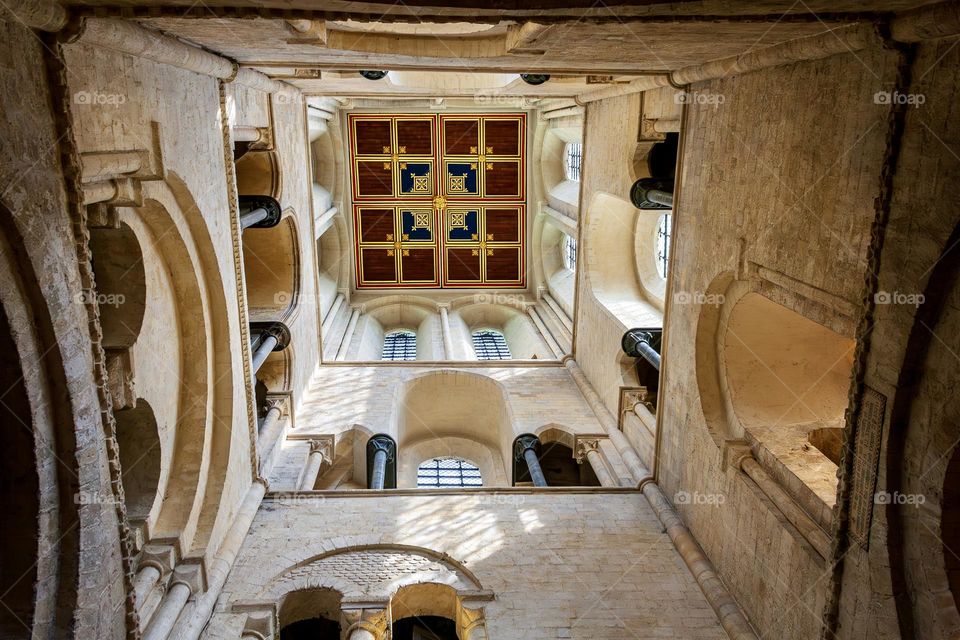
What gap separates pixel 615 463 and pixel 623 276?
3981 millimetres

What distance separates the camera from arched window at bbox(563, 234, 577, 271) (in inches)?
649

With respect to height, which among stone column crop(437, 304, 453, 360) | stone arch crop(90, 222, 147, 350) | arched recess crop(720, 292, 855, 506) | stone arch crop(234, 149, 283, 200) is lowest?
stone column crop(437, 304, 453, 360)

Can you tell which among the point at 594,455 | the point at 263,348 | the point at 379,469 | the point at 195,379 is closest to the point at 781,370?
the point at 594,455

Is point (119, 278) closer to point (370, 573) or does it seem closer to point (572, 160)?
point (370, 573)

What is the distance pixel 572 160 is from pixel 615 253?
509 cm

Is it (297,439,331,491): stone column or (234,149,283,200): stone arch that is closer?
(297,439,331,491): stone column

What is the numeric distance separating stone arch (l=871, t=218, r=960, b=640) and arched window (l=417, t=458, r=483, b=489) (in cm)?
818

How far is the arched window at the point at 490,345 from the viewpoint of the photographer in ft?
51.5

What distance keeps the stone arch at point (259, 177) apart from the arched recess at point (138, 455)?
196 inches

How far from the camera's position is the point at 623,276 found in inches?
472

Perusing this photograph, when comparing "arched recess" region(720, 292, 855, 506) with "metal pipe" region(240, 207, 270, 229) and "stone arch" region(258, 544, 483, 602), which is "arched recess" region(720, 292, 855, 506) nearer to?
"stone arch" region(258, 544, 483, 602)

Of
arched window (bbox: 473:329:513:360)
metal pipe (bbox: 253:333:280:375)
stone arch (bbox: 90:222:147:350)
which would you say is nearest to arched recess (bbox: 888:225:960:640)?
stone arch (bbox: 90:222:147:350)

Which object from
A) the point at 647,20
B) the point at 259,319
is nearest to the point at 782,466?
the point at 647,20

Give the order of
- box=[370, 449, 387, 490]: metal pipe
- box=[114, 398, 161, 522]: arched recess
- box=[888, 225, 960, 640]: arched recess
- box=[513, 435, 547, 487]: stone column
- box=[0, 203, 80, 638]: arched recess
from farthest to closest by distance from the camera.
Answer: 1. box=[513, 435, 547, 487]: stone column
2. box=[370, 449, 387, 490]: metal pipe
3. box=[114, 398, 161, 522]: arched recess
4. box=[888, 225, 960, 640]: arched recess
5. box=[0, 203, 80, 638]: arched recess
